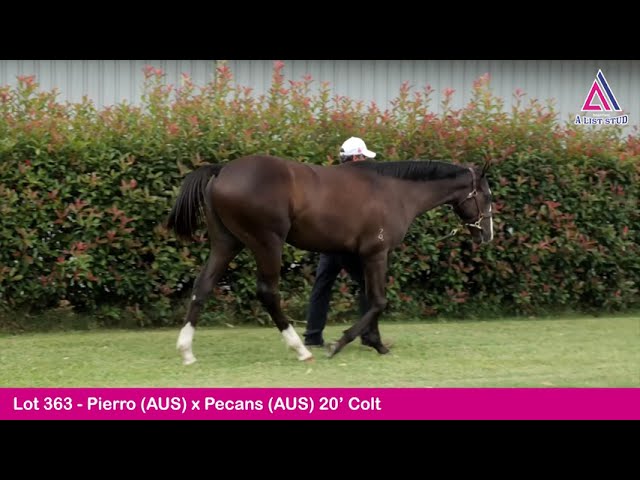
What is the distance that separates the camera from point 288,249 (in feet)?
32.7

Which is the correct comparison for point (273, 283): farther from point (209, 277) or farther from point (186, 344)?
point (186, 344)

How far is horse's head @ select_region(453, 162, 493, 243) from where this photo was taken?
8797mm

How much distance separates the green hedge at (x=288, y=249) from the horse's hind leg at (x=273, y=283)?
1.91 meters

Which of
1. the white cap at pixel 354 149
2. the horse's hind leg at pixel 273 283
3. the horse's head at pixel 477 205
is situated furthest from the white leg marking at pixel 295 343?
the horse's head at pixel 477 205

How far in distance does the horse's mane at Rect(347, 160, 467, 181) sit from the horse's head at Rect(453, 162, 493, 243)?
181 mm

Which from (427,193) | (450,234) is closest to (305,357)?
(427,193)

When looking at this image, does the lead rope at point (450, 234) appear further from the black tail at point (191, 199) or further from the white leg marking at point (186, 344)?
the white leg marking at point (186, 344)

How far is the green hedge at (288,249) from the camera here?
9.49 metres

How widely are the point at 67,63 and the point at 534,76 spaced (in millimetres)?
7345

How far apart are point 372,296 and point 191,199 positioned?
1.86m

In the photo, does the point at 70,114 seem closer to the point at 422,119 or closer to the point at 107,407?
the point at 422,119

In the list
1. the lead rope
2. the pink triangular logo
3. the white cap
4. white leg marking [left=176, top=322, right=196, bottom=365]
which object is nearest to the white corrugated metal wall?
the pink triangular logo

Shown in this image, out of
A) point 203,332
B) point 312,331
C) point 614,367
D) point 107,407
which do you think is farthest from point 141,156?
point 614,367

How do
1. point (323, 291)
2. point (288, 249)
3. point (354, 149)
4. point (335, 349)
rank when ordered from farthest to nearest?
1. point (288, 249)
2. point (354, 149)
3. point (323, 291)
4. point (335, 349)
